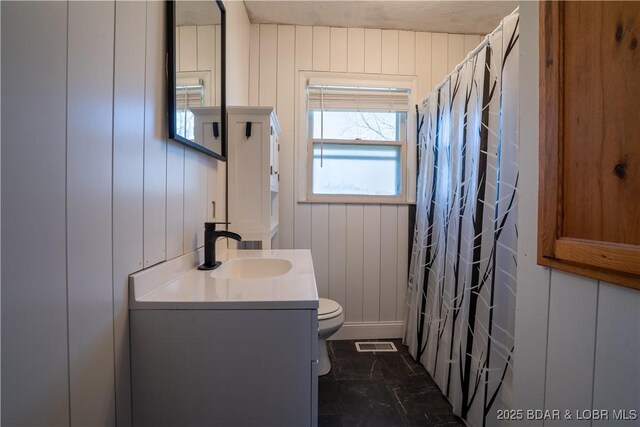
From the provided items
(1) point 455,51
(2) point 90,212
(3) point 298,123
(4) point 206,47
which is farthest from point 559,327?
(1) point 455,51

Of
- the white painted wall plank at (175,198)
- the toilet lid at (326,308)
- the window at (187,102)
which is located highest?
the window at (187,102)

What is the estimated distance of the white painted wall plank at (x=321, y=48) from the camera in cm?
213

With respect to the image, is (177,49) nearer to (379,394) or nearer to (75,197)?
(75,197)

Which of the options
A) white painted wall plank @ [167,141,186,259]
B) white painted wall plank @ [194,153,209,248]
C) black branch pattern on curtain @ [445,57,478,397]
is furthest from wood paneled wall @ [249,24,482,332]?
white painted wall plank @ [167,141,186,259]

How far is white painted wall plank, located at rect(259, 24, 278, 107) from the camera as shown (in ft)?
6.90

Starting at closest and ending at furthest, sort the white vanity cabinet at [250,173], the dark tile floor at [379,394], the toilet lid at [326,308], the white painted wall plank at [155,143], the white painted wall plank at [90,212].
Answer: the white painted wall plank at [90,212] → the white painted wall plank at [155,143] → the dark tile floor at [379,394] → the white vanity cabinet at [250,173] → the toilet lid at [326,308]

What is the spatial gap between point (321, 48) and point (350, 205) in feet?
4.04

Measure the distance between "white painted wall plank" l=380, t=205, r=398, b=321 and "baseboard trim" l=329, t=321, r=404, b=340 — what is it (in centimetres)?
6

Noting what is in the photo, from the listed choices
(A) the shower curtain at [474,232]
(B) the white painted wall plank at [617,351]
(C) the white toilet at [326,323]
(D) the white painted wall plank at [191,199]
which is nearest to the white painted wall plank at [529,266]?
(B) the white painted wall plank at [617,351]

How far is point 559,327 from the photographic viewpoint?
0.63 m

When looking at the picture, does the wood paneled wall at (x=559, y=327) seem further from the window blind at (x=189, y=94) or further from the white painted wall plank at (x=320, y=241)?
the white painted wall plank at (x=320, y=241)

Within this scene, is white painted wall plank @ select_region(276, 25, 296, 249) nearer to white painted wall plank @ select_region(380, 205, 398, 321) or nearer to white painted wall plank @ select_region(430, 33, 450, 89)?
white painted wall plank @ select_region(380, 205, 398, 321)

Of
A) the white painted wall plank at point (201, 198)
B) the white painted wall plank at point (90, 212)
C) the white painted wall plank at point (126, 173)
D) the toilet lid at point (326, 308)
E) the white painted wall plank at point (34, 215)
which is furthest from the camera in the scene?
the toilet lid at point (326, 308)

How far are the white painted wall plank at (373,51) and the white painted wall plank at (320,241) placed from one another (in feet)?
3.74
